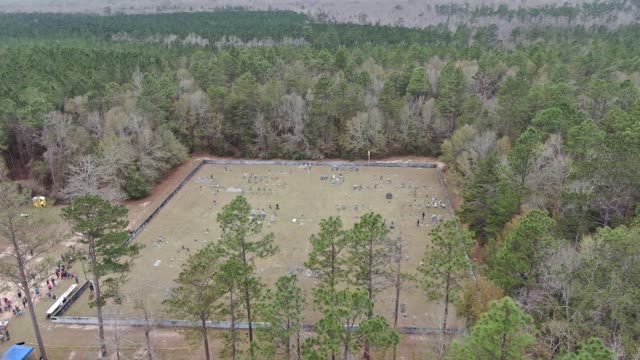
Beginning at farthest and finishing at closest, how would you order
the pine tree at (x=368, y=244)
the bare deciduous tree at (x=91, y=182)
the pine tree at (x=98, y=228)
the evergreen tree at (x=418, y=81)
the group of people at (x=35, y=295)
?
the evergreen tree at (x=418, y=81), the bare deciduous tree at (x=91, y=182), the group of people at (x=35, y=295), the pine tree at (x=368, y=244), the pine tree at (x=98, y=228)

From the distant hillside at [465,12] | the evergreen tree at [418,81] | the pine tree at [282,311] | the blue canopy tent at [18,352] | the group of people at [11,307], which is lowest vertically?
the group of people at [11,307]

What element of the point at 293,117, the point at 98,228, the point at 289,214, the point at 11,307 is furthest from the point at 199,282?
the point at 293,117

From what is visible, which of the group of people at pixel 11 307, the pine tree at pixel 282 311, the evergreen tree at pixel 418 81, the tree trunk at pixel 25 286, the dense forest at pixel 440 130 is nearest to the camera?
the pine tree at pixel 282 311

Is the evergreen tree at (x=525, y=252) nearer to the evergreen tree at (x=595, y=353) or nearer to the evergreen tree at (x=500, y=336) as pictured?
the evergreen tree at (x=500, y=336)

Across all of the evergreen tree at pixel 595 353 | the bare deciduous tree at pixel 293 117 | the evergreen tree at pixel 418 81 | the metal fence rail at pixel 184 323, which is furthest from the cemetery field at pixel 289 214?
the evergreen tree at pixel 595 353

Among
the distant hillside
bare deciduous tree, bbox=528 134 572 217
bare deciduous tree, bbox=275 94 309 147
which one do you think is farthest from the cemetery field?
the distant hillside

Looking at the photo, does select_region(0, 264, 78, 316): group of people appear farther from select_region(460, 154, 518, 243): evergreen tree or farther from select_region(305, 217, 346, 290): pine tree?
select_region(460, 154, 518, 243): evergreen tree

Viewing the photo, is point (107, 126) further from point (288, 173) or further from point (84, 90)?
point (288, 173)
